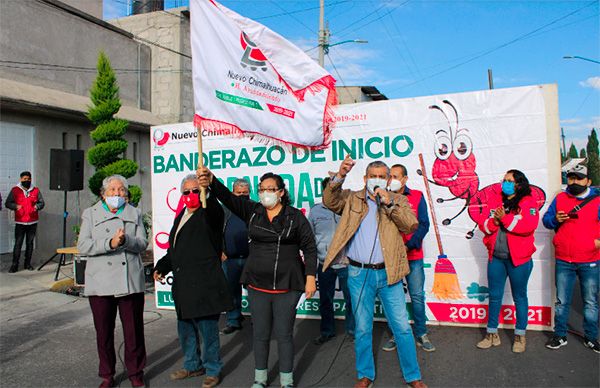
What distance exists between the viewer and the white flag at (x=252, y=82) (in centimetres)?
446

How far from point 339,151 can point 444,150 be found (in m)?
1.31

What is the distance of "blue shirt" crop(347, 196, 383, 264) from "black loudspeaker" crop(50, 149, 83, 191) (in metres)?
7.96

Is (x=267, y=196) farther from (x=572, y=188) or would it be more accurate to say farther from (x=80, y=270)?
(x=80, y=270)

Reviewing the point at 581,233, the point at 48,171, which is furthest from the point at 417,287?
the point at 48,171

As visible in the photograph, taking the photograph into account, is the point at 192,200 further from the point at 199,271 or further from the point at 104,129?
the point at 104,129

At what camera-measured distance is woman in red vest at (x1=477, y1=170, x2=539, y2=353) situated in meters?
4.83

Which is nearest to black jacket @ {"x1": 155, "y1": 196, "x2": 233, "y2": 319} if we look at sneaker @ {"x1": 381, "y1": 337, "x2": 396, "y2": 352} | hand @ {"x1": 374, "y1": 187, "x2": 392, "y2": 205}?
hand @ {"x1": 374, "y1": 187, "x2": 392, "y2": 205}

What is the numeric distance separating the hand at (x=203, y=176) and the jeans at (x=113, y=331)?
1282mm

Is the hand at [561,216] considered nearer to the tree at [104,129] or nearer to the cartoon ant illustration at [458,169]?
the cartoon ant illustration at [458,169]

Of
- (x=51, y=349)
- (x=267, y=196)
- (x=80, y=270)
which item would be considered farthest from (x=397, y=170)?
(x=80, y=270)

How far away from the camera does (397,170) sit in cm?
507

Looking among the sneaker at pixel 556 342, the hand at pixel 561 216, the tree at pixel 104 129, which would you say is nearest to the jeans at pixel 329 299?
the sneaker at pixel 556 342

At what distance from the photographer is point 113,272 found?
4184 millimetres

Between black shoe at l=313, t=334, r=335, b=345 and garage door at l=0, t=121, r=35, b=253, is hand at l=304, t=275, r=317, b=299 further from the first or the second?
garage door at l=0, t=121, r=35, b=253
